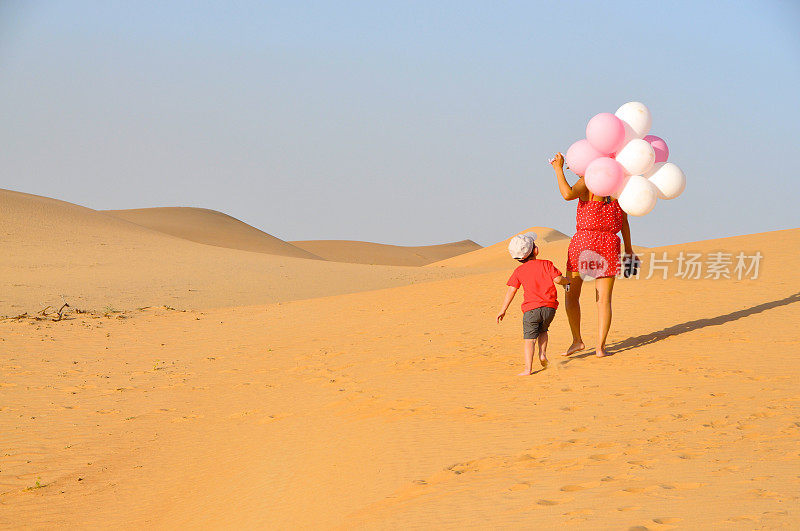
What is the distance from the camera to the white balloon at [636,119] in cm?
916

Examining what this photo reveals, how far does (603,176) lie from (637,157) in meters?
0.49

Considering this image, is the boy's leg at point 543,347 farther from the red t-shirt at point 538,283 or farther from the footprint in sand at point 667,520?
the footprint in sand at point 667,520

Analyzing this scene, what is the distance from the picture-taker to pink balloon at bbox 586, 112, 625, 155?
8852 mm

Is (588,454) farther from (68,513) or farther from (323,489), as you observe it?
(68,513)

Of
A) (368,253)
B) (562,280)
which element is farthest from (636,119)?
(368,253)

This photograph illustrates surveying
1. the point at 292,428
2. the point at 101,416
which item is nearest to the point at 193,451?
the point at 292,428

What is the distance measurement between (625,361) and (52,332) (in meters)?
12.1

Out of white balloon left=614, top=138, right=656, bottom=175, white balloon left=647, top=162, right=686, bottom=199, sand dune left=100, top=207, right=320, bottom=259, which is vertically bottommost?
white balloon left=647, top=162, right=686, bottom=199

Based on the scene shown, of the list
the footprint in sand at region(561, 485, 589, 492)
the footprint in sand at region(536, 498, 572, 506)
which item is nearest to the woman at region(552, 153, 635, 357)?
the footprint in sand at region(561, 485, 589, 492)

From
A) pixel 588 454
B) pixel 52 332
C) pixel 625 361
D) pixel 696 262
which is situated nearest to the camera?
pixel 588 454

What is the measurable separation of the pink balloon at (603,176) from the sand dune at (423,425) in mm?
2210

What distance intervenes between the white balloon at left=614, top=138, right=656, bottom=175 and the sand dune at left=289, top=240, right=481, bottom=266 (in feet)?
262

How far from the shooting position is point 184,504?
656 centimetres

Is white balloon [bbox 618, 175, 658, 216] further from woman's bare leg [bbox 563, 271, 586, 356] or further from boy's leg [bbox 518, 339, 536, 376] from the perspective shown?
boy's leg [bbox 518, 339, 536, 376]
